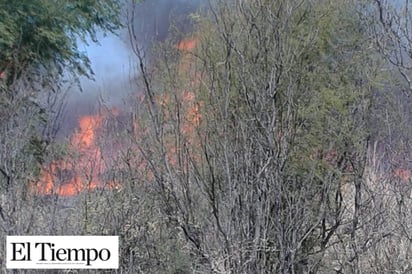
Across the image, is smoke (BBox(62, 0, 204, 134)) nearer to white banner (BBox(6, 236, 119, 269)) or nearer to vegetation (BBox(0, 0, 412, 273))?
vegetation (BBox(0, 0, 412, 273))

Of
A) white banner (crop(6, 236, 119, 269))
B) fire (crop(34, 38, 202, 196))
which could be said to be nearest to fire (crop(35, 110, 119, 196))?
fire (crop(34, 38, 202, 196))

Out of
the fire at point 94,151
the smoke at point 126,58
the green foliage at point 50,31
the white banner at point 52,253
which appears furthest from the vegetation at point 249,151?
the green foliage at point 50,31

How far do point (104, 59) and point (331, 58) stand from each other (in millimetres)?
2835

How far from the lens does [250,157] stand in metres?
4.73

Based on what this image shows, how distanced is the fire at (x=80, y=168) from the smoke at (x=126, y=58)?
0.14 metres

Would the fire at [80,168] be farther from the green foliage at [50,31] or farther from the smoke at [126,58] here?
the green foliage at [50,31]

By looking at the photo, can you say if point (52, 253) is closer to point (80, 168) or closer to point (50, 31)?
point (80, 168)

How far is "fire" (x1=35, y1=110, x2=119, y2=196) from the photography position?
539 cm

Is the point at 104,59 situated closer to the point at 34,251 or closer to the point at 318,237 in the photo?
the point at 34,251

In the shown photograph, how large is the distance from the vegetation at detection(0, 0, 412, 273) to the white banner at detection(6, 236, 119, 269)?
0.83 ft

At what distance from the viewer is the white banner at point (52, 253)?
15.2ft

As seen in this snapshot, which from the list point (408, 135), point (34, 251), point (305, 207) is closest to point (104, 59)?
point (34, 251)

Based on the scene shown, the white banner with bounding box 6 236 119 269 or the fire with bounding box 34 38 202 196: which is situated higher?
the fire with bounding box 34 38 202 196

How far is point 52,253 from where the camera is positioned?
4.67 metres
